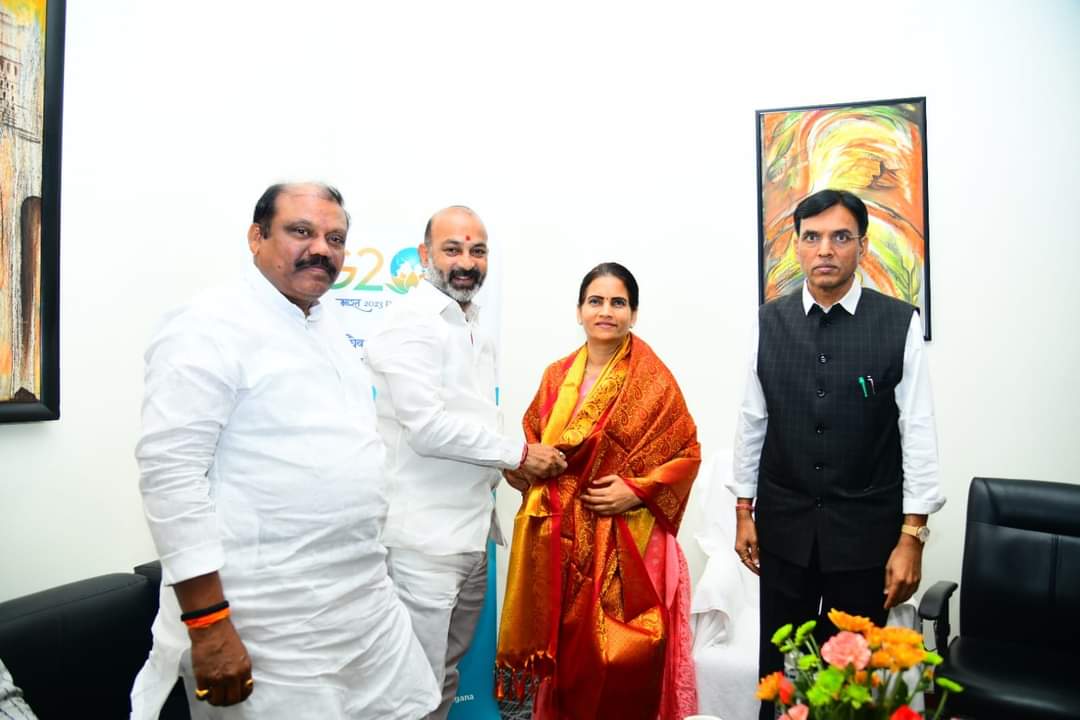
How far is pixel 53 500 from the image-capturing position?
2.12 meters

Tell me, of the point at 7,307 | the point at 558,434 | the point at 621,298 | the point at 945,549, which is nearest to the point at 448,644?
the point at 558,434

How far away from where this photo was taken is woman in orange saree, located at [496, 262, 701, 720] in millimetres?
2195

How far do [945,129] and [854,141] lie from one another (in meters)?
0.35

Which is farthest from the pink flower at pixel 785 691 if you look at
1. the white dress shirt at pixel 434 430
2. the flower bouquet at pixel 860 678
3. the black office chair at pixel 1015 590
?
the black office chair at pixel 1015 590

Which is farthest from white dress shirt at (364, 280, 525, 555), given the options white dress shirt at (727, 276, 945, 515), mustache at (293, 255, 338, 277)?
white dress shirt at (727, 276, 945, 515)

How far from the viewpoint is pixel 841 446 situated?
1968 millimetres

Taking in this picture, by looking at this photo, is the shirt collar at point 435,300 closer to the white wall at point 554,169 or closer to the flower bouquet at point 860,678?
the white wall at point 554,169

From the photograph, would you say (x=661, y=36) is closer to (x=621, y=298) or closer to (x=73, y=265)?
(x=621, y=298)

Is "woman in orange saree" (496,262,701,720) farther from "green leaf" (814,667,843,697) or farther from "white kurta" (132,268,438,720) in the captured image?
"green leaf" (814,667,843,697)

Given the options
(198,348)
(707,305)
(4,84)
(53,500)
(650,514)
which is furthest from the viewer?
(707,305)

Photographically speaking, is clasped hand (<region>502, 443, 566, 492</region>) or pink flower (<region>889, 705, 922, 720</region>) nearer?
pink flower (<region>889, 705, 922, 720</region>)

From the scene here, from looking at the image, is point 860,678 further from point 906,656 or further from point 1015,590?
point 1015,590

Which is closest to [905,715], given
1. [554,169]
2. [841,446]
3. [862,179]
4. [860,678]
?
[860,678]

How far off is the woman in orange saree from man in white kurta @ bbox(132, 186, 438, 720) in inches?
25.2
